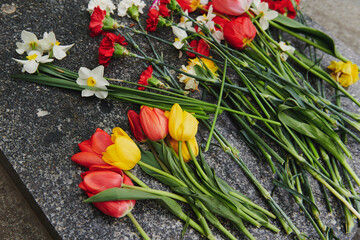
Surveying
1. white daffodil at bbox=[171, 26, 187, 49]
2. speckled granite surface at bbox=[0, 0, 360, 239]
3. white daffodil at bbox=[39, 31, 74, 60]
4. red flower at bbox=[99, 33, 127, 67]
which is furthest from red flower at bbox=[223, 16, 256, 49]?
white daffodil at bbox=[39, 31, 74, 60]

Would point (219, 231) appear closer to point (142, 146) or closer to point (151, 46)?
point (142, 146)

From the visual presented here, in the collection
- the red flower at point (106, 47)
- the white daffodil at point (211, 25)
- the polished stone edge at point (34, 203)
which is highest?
the white daffodil at point (211, 25)

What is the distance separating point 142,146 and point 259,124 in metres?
0.38

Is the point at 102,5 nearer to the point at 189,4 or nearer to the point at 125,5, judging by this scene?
the point at 125,5

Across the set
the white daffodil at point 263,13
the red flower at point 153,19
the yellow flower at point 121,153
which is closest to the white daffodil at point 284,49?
the white daffodil at point 263,13

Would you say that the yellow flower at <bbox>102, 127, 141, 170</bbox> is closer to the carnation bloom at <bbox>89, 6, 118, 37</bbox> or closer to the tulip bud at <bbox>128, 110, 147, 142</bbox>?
the tulip bud at <bbox>128, 110, 147, 142</bbox>

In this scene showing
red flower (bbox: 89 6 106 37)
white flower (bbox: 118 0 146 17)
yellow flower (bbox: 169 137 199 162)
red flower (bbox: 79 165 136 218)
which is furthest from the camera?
white flower (bbox: 118 0 146 17)

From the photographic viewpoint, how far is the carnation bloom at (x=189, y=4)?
111 cm

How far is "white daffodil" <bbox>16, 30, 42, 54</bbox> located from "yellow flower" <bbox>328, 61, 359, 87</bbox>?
1.02m

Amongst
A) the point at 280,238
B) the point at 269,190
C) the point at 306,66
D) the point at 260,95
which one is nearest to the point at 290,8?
the point at 306,66

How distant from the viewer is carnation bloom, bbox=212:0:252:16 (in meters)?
1.06

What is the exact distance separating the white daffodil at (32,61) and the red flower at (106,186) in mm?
350

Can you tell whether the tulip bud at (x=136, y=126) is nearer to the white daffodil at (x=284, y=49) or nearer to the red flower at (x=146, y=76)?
the red flower at (x=146, y=76)

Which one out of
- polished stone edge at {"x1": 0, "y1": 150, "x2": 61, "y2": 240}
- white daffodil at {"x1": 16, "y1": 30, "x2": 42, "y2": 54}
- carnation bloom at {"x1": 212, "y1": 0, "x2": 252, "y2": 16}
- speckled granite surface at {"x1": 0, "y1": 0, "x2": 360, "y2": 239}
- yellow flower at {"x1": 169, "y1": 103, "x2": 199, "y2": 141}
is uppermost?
carnation bloom at {"x1": 212, "y1": 0, "x2": 252, "y2": 16}
